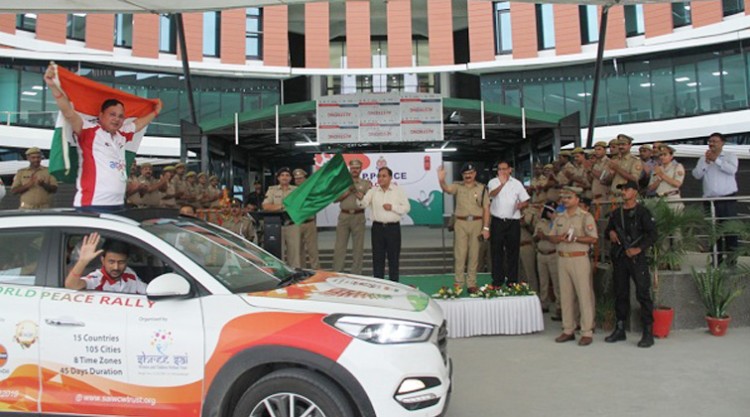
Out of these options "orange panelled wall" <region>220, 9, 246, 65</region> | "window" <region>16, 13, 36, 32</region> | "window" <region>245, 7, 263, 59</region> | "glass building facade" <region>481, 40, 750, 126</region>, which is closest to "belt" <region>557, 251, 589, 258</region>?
"glass building facade" <region>481, 40, 750, 126</region>

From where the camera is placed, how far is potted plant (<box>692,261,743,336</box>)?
6.78 meters

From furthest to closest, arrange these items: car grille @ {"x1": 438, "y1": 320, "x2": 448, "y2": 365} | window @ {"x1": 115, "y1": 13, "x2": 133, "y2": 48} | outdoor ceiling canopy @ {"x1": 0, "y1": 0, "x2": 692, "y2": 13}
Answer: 1. window @ {"x1": 115, "y1": 13, "x2": 133, "y2": 48}
2. outdoor ceiling canopy @ {"x1": 0, "y1": 0, "x2": 692, "y2": 13}
3. car grille @ {"x1": 438, "y1": 320, "x2": 448, "y2": 365}

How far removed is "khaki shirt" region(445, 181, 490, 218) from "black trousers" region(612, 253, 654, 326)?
1.97 meters

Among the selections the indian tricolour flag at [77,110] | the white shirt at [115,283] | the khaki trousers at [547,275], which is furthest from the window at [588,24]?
the white shirt at [115,283]

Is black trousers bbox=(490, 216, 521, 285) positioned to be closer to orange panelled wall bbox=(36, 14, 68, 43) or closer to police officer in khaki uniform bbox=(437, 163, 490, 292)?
police officer in khaki uniform bbox=(437, 163, 490, 292)

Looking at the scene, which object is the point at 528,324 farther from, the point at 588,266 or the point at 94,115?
the point at 94,115

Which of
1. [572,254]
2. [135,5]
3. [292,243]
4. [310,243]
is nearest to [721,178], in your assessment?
[572,254]

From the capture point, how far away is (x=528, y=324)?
712 cm

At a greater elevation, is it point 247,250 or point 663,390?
point 247,250

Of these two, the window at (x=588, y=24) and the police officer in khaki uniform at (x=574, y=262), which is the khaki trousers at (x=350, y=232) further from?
the window at (x=588, y=24)

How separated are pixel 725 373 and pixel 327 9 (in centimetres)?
2798

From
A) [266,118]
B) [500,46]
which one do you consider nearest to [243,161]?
[266,118]

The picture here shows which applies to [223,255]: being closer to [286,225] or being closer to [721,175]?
[286,225]

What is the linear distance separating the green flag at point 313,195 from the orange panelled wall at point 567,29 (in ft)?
74.7
